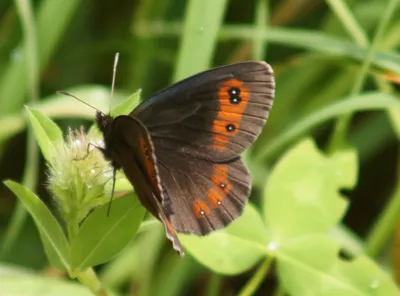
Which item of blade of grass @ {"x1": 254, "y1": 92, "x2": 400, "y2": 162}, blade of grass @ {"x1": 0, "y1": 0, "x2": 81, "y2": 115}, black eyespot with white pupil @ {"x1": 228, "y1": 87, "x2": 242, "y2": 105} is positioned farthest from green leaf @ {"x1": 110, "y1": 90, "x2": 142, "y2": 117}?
blade of grass @ {"x1": 0, "y1": 0, "x2": 81, "y2": 115}

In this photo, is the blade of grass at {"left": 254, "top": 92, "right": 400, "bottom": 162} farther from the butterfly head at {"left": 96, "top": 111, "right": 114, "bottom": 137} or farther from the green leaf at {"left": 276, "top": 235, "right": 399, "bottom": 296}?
the butterfly head at {"left": 96, "top": 111, "right": 114, "bottom": 137}

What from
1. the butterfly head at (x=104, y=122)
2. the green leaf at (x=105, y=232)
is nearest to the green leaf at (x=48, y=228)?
the green leaf at (x=105, y=232)

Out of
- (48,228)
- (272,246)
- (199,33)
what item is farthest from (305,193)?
(48,228)

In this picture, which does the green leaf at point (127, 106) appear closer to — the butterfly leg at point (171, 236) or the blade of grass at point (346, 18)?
the butterfly leg at point (171, 236)

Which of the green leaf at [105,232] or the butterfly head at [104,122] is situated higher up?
the butterfly head at [104,122]

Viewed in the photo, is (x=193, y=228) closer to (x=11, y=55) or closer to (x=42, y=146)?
(x=42, y=146)

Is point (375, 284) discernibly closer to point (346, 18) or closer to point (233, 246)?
point (233, 246)
